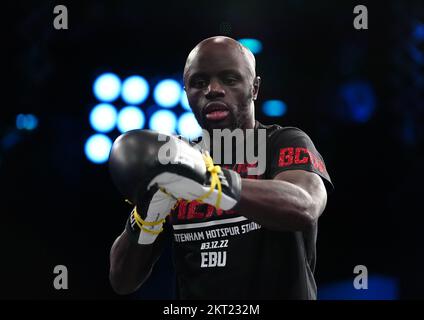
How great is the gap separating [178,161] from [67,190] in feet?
8.77

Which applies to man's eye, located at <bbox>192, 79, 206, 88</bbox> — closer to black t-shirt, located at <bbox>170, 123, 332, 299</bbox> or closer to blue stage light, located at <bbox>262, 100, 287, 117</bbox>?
black t-shirt, located at <bbox>170, 123, 332, 299</bbox>

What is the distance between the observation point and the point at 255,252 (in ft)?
6.88

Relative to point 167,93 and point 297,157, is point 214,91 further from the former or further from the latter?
point 167,93

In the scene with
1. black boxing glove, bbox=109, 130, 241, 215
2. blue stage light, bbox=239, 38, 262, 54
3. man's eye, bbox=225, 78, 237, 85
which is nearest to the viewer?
black boxing glove, bbox=109, 130, 241, 215

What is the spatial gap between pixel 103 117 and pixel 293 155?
224 cm

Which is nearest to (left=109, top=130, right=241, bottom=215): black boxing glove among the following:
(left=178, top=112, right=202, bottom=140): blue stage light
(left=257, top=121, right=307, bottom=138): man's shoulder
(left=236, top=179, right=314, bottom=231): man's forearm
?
(left=236, top=179, right=314, bottom=231): man's forearm

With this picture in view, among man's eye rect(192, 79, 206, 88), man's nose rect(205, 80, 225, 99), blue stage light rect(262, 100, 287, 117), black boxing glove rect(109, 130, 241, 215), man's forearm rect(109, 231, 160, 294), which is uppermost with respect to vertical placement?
blue stage light rect(262, 100, 287, 117)

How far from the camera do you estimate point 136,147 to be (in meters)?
1.63

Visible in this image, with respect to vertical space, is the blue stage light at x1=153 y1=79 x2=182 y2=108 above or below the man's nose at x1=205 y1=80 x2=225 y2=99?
above

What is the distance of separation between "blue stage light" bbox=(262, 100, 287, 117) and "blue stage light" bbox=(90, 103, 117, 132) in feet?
3.40

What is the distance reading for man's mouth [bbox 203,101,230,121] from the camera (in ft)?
7.35

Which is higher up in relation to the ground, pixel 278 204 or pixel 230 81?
pixel 230 81

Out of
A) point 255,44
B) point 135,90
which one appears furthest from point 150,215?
point 255,44
